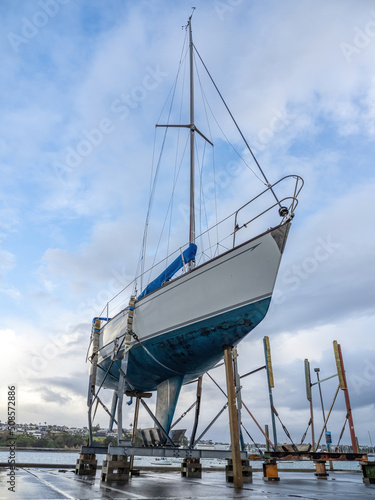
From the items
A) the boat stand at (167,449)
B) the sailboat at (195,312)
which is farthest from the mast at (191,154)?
the boat stand at (167,449)

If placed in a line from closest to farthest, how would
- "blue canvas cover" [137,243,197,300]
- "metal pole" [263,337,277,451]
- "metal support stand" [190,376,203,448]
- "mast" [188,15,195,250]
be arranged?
"metal support stand" [190,376,203,448] < "blue canvas cover" [137,243,197,300] < "mast" [188,15,195,250] < "metal pole" [263,337,277,451]

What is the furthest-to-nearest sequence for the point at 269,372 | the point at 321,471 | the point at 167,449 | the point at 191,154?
the point at 321,471
the point at 191,154
the point at 269,372
the point at 167,449

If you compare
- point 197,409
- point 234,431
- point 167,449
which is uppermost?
point 197,409

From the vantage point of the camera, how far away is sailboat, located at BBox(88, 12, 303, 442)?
8961 millimetres

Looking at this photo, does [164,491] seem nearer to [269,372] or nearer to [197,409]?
[197,409]

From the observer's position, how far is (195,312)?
951 centimetres

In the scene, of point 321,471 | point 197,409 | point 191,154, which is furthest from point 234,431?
point 191,154

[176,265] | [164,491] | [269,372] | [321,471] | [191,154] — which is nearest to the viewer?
[164,491]

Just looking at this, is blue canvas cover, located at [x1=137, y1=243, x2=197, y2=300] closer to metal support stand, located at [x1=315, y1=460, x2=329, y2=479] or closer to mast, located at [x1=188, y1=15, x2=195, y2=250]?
mast, located at [x1=188, y1=15, x2=195, y2=250]

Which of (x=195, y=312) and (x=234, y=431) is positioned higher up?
(x=195, y=312)

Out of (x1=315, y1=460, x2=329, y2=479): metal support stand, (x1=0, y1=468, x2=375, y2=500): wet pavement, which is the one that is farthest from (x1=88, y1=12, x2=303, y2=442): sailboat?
(x1=315, y1=460, x2=329, y2=479): metal support stand

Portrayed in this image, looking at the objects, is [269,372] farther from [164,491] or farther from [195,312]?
[164,491]

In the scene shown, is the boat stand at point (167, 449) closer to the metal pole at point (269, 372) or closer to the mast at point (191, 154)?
the metal pole at point (269, 372)

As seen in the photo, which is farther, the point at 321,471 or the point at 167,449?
the point at 321,471
